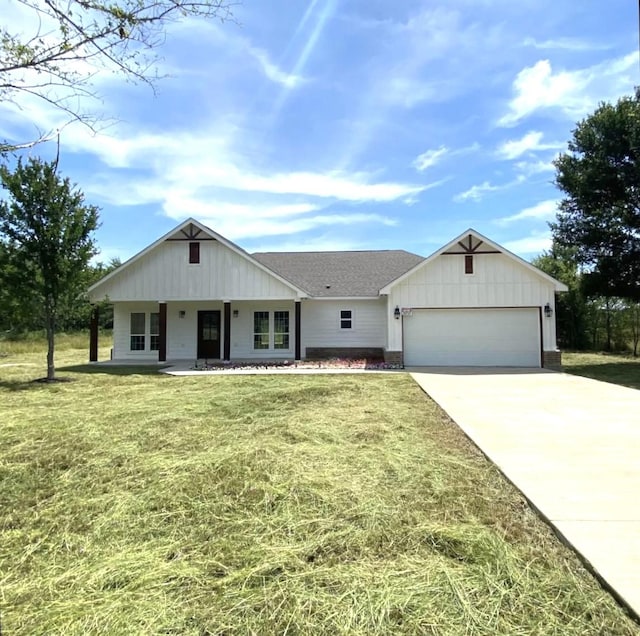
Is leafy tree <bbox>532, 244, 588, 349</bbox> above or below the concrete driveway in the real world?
above

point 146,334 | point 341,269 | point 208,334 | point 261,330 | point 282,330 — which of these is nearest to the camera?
point 282,330

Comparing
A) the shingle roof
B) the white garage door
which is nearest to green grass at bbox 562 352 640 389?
the white garage door

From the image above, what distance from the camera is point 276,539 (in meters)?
3.29

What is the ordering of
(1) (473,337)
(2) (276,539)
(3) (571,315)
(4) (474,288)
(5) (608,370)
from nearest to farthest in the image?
(2) (276,539), (5) (608,370), (4) (474,288), (1) (473,337), (3) (571,315)

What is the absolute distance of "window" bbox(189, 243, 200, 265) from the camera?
740 inches

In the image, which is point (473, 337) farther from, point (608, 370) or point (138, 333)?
point (138, 333)

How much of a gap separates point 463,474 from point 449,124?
12033 millimetres

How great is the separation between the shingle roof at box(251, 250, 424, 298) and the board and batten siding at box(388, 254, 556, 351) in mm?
2572

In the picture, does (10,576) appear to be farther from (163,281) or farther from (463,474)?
(163,281)

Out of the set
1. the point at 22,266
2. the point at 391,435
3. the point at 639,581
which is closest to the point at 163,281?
the point at 22,266

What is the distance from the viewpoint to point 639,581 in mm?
2691

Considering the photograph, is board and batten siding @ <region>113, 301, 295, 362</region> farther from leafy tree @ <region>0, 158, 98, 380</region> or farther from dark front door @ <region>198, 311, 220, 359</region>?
leafy tree @ <region>0, 158, 98, 380</region>

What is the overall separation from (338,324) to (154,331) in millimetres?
8364

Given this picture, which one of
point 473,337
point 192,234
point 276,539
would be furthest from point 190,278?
point 276,539
